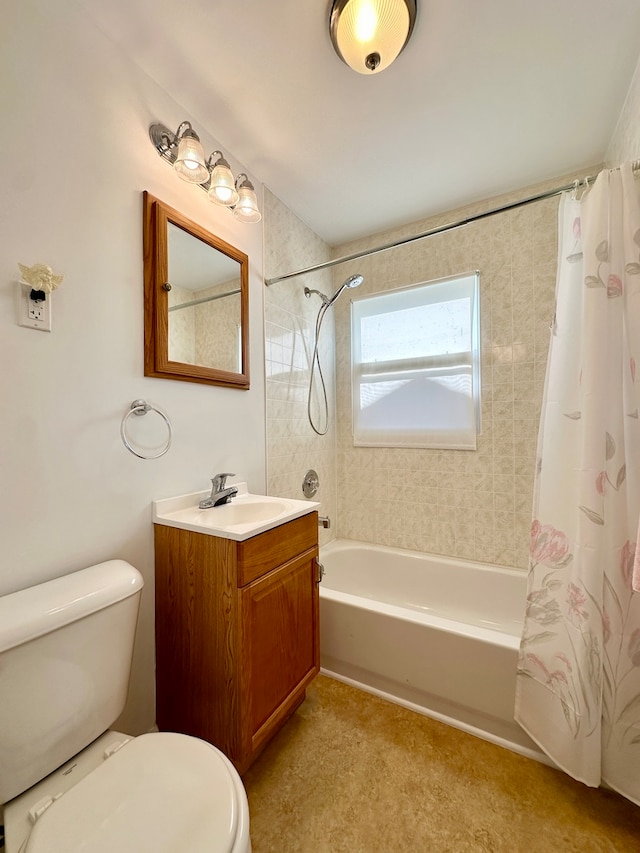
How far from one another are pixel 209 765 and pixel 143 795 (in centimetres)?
13

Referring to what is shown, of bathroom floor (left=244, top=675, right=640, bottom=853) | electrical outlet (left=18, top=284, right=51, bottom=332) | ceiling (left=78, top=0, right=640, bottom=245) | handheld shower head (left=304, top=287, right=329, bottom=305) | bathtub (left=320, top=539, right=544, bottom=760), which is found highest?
ceiling (left=78, top=0, right=640, bottom=245)

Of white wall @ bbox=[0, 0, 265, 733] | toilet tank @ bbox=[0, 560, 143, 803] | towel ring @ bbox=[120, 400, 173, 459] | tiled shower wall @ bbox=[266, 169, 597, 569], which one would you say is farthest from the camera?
tiled shower wall @ bbox=[266, 169, 597, 569]

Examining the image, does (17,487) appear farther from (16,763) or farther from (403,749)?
(403,749)

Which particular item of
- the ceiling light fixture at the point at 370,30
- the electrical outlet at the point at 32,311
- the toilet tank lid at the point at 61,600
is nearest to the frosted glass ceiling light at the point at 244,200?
the ceiling light fixture at the point at 370,30

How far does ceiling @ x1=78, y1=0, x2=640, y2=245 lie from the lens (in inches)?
43.0

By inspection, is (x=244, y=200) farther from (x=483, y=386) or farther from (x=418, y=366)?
(x=483, y=386)

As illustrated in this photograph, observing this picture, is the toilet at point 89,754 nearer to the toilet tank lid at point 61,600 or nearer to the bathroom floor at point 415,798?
the toilet tank lid at point 61,600

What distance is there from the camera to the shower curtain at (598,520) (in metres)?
1.05

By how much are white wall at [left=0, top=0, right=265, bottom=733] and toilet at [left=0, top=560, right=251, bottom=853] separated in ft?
0.71

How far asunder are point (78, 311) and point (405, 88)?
145 centimetres

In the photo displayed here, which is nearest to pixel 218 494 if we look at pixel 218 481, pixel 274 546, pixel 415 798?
pixel 218 481

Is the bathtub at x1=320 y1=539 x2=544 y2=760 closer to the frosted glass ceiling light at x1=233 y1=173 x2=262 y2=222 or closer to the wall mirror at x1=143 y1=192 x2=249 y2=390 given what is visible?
the wall mirror at x1=143 y1=192 x2=249 y2=390

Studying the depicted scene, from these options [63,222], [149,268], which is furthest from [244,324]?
[63,222]

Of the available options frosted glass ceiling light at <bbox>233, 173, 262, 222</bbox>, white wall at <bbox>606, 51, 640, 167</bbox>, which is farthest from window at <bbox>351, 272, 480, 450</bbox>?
frosted glass ceiling light at <bbox>233, 173, 262, 222</bbox>
